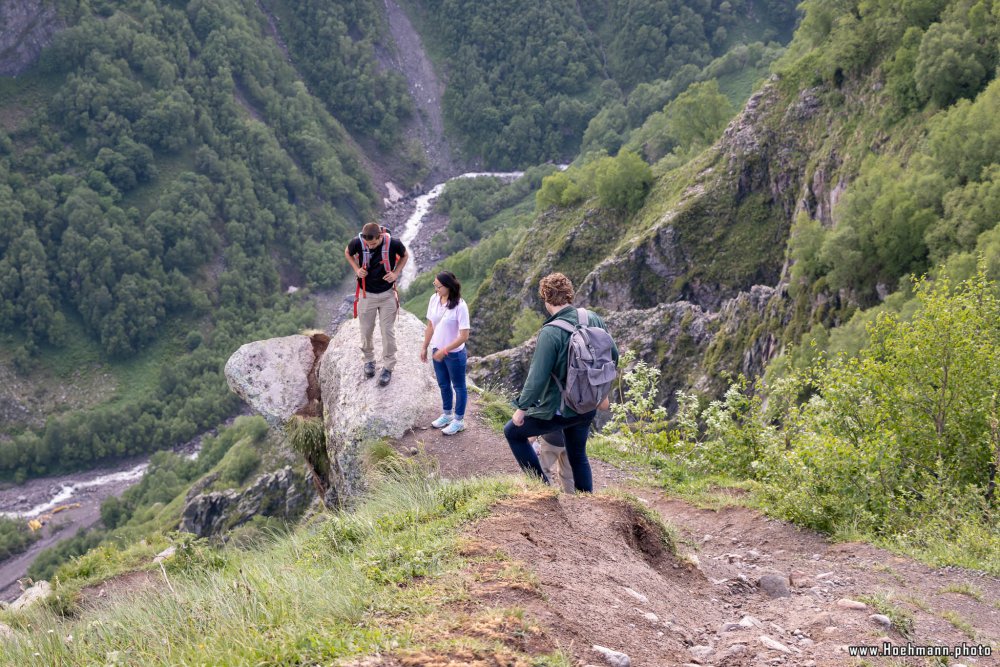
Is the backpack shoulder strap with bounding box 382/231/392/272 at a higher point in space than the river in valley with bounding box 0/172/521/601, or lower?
higher

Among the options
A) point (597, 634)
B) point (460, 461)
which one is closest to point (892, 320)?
point (460, 461)

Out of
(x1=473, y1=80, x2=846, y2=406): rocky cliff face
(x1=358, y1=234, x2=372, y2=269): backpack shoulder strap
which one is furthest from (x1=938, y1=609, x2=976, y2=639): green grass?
(x1=473, y1=80, x2=846, y2=406): rocky cliff face

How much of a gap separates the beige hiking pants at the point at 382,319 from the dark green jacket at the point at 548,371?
6.92 m

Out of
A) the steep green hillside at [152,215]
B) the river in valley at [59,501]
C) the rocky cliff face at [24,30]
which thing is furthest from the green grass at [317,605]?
the rocky cliff face at [24,30]

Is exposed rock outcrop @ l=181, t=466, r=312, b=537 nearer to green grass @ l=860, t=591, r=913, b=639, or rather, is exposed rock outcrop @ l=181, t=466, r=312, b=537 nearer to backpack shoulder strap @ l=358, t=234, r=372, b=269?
backpack shoulder strap @ l=358, t=234, r=372, b=269

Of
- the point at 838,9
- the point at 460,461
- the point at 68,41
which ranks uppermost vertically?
the point at 68,41

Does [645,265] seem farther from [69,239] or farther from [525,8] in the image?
[525,8]

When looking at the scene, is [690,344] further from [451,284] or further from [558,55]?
[558,55]

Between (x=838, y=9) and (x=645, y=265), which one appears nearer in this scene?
(x=838, y=9)

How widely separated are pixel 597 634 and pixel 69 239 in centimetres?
13789

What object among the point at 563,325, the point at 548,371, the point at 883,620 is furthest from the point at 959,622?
the point at 563,325

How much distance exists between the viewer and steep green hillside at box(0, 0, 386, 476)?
363ft

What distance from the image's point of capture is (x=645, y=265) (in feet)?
177

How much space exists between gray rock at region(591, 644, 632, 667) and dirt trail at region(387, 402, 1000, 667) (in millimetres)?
35
